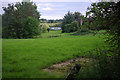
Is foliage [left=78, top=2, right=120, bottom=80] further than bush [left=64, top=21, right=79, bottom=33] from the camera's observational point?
No

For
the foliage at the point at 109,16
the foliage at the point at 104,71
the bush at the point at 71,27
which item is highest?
the bush at the point at 71,27

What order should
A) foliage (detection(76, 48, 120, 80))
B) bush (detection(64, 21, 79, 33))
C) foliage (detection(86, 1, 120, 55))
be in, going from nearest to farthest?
foliage (detection(76, 48, 120, 80)), foliage (detection(86, 1, 120, 55)), bush (detection(64, 21, 79, 33))

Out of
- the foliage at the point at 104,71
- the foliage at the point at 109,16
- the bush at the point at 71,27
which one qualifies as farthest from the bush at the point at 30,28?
the foliage at the point at 104,71

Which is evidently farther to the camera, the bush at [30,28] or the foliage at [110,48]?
the bush at [30,28]

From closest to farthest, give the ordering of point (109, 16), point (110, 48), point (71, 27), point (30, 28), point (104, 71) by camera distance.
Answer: point (104, 71)
point (109, 16)
point (110, 48)
point (71, 27)
point (30, 28)

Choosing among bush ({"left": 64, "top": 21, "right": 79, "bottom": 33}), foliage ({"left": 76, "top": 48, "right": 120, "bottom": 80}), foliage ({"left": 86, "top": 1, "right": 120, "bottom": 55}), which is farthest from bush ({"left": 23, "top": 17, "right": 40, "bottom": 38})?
foliage ({"left": 76, "top": 48, "right": 120, "bottom": 80})

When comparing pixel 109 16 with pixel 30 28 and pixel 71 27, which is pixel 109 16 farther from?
pixel 30 28

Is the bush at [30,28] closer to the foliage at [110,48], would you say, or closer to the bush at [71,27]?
the bush at [71,27]

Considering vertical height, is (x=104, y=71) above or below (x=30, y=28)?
below

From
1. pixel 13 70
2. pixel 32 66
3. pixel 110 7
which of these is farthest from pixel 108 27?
pixel 13 70

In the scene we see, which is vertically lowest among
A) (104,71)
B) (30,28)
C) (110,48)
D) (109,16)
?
(104,71)

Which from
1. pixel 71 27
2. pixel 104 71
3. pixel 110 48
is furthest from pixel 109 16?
pixel 71 27

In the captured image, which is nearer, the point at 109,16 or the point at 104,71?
the point at 104,71

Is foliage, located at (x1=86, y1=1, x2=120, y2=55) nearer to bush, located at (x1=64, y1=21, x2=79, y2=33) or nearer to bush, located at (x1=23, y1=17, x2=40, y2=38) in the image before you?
bush, located at (x1=64, y1=21, x2=79, y2=33)
